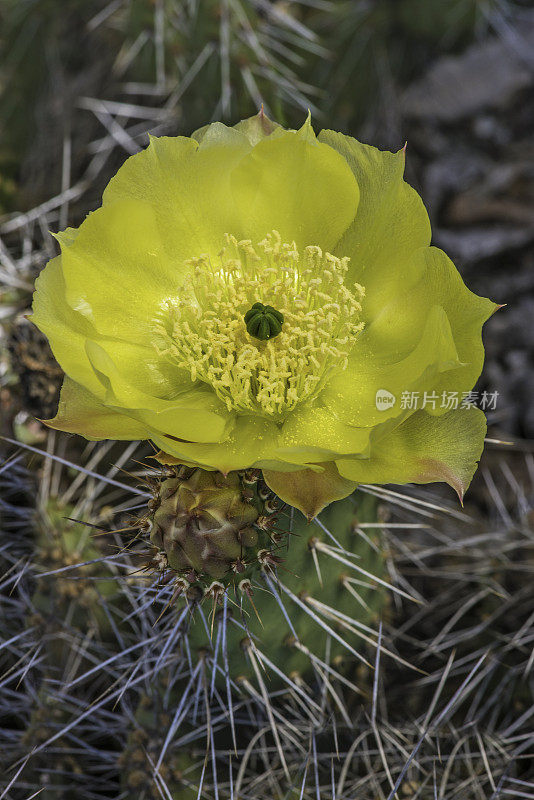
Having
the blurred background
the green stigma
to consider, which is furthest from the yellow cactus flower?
the blurred background

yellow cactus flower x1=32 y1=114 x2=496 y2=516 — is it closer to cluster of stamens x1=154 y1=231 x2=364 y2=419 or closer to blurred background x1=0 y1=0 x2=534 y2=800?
cluster of stamens x1=154 y1=231 x2=364 y2=419

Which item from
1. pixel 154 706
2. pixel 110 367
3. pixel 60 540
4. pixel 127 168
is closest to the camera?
pixel 110 367

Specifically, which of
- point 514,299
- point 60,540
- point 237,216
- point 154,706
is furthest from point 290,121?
point 154,706

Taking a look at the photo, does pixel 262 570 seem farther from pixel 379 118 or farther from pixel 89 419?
pixel 379 118

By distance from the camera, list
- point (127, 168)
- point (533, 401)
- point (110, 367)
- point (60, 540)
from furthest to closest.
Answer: point (533, 401) < point (60, 540) < point (127, 168) < point (110, 367)

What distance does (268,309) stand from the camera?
0.93 metres

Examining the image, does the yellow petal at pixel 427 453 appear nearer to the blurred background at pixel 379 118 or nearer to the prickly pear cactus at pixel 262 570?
the prickly pear cactus at pixel 262 570

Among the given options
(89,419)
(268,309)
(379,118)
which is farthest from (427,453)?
(379,118)

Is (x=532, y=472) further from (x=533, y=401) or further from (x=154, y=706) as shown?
(x=154, y=706)

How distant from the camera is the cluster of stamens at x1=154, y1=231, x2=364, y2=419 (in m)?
0.93

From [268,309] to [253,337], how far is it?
44mm

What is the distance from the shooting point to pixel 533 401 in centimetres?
189

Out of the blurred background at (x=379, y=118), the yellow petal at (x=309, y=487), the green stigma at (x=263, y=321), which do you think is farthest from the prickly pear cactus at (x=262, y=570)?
the blurred background at (x=379, y=118)

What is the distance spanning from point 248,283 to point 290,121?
0.93 metres
